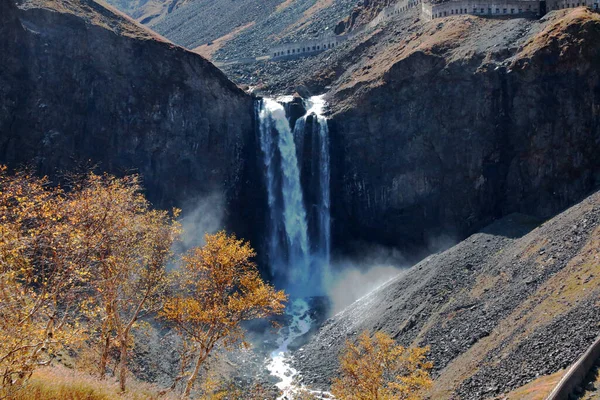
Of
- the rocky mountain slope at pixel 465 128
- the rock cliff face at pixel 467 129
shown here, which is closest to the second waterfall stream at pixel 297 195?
the rocky mountain slope at pixel 465 128

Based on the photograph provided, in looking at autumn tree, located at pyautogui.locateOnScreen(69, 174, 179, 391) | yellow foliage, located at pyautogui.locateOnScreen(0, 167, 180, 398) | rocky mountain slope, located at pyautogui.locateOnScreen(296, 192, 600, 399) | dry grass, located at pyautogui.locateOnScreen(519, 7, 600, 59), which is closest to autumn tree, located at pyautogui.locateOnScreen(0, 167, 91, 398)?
yellow foliage, located at pyautogui.locateOnScreen(0, 167, 180, 398)

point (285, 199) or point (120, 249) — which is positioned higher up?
point (120, 249)

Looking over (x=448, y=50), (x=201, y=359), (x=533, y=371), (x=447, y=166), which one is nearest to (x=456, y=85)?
(x=448, y=50)

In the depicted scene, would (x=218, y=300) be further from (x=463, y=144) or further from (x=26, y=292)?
(x=463, y=144)

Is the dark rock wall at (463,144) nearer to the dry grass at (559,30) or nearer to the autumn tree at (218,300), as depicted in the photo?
the dry grass at (559,30)

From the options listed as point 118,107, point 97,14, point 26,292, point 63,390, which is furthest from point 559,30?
point 63,390

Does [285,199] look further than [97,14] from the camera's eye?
Yes

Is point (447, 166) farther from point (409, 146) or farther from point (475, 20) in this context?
Answer: point (475, 20)
